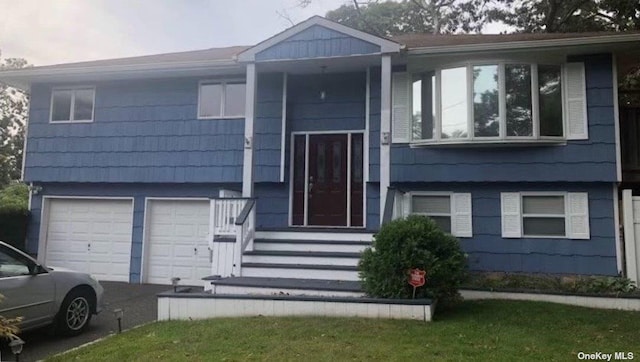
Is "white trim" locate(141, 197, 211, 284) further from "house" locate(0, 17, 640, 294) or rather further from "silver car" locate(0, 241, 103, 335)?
"silver car" locate(0, 241, 103, 335)

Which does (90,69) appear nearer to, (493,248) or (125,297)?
(125,297)

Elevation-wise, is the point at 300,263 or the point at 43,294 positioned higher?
the point at 300,263

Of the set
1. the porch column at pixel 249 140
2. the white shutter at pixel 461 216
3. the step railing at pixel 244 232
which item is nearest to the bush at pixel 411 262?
the step railing at pixel 244 232

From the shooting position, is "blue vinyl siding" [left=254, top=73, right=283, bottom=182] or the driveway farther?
"blue vinyl siding" [left=254, top=73, right=283, bottom=182]

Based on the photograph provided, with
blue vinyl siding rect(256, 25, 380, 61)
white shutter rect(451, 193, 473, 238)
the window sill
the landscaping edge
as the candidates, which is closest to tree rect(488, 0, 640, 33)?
the window sill

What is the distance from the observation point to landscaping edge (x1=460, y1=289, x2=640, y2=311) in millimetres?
7172

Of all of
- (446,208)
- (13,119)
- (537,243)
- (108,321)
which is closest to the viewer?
(108,321)

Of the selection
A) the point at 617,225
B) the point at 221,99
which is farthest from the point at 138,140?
the point at 617,225

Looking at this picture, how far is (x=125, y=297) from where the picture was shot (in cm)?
895

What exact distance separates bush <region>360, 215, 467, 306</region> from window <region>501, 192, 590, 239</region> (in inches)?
108

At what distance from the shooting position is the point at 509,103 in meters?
8.84

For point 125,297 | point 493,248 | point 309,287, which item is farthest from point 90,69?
point 493,248

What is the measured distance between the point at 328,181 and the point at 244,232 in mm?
2583

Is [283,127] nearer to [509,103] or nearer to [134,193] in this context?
[134,193]
